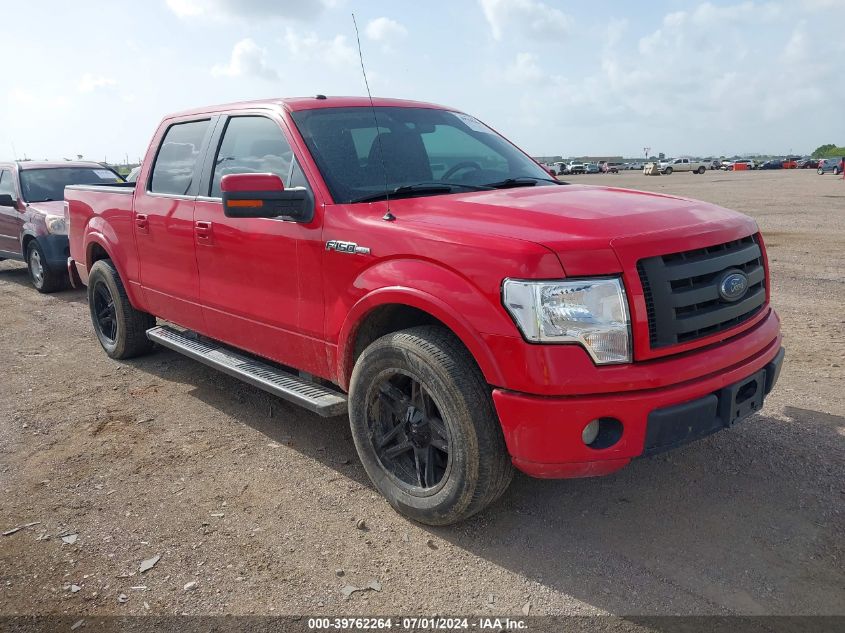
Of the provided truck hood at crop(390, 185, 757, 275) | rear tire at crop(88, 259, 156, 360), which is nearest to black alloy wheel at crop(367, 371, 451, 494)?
truck hood at crop(390, 185, 757, 275)

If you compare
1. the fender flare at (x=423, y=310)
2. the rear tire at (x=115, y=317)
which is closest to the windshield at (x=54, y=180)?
the rear tire at (x=115, y=317)

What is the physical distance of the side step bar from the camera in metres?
3.53

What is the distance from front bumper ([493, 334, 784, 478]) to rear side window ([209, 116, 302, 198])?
1879mm

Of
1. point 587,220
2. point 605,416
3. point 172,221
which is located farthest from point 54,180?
point 605,416

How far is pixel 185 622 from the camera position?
2596mm

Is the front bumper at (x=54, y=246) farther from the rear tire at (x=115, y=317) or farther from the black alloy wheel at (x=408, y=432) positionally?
the black alloy wheel at (x=408, y=432)

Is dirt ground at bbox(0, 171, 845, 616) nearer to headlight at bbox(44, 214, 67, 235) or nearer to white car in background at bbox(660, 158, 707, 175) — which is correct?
headlight at bbox(44, 214, 67, 235)

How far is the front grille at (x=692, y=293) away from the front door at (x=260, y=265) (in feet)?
5.51

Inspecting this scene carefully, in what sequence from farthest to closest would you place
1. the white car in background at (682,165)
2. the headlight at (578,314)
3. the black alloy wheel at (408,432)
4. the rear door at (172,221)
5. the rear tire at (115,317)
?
the white car in background at (682,165), the rear tire at (115,317), the rear door at (172,221), the black alloy wheel at (408,432), the headlight at (578,314)

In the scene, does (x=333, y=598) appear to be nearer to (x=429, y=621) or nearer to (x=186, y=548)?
(x=429, y=621)

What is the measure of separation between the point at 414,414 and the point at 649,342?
1.14 m

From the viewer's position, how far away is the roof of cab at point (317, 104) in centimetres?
401

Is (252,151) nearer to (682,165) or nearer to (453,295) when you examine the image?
(453,295)

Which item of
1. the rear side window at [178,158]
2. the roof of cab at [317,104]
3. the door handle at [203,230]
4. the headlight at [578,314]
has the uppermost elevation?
the roof of cab at [317,104]
